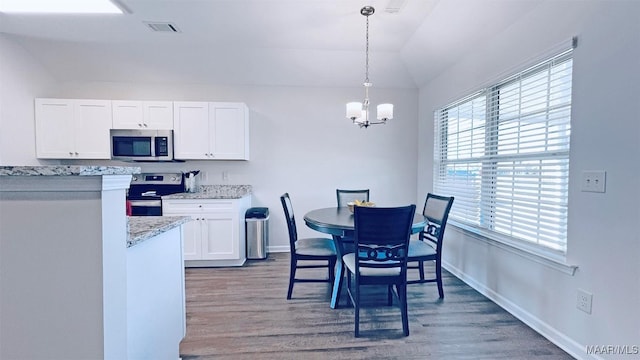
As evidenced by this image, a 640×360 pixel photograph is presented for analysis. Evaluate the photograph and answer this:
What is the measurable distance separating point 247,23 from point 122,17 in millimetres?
1250

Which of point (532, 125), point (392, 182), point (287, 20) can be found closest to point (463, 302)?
point (532, 125)

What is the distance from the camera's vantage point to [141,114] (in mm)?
3619

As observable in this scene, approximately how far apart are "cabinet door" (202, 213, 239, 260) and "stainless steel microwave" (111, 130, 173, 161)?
1.05m

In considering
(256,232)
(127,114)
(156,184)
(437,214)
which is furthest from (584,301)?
(127,114)

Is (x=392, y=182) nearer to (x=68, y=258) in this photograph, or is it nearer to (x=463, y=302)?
(x=463, y=302)

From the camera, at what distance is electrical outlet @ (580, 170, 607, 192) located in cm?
167

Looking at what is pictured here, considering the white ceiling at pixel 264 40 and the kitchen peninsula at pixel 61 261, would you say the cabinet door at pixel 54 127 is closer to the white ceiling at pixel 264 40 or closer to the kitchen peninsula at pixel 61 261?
the white ceiling at pixel 264 40

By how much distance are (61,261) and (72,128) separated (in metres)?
3.65

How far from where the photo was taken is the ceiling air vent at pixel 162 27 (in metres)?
2.97

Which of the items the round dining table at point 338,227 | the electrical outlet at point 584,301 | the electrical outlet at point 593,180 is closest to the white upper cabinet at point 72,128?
the round dining table at point 338,227

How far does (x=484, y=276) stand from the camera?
272 cm

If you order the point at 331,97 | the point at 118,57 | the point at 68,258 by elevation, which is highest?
the point at 118,57

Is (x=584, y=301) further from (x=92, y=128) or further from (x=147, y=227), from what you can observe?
(x=92, y=128)

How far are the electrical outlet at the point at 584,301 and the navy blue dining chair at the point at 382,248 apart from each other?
106 centimetres
